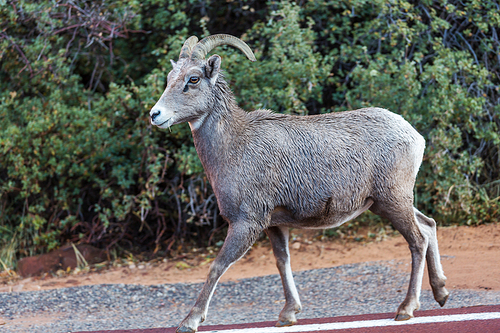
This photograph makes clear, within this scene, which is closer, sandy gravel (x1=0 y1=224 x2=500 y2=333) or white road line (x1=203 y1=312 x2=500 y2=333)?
white road line (x1=203 y1=312 x2=500 y2=333)

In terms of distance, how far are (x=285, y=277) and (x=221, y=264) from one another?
883mm

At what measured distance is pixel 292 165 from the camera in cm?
512

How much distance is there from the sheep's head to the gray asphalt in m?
2.55

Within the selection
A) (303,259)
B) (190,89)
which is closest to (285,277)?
(190,89)

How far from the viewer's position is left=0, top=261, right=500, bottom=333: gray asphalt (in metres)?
6.21

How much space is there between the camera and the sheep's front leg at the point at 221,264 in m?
4.66

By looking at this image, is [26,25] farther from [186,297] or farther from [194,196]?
[186,297]

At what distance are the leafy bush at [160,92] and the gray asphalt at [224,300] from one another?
→ 67.4 inches

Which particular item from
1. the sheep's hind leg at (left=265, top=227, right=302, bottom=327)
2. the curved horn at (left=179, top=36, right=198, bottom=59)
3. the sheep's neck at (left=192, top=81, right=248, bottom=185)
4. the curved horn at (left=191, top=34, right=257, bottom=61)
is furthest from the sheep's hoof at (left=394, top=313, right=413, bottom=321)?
the curved horn at (left=179, top=36, right=198, bottom=59)

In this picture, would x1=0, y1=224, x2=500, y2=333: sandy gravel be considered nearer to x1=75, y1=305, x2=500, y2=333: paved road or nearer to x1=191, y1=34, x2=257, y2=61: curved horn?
x1=75, y1=305, x2=500, y2=333: paved road

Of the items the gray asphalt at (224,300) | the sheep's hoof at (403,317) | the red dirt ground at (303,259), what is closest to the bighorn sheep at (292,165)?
the sheep's hoof at (403,317)

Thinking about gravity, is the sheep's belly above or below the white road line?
above

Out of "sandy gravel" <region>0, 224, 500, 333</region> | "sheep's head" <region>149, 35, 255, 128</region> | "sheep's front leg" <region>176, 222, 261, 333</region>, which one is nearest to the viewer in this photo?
"sheep's front leg" <region>176, 222, 261, 333</region>

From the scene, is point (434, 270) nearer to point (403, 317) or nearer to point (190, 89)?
point (403, 317)
